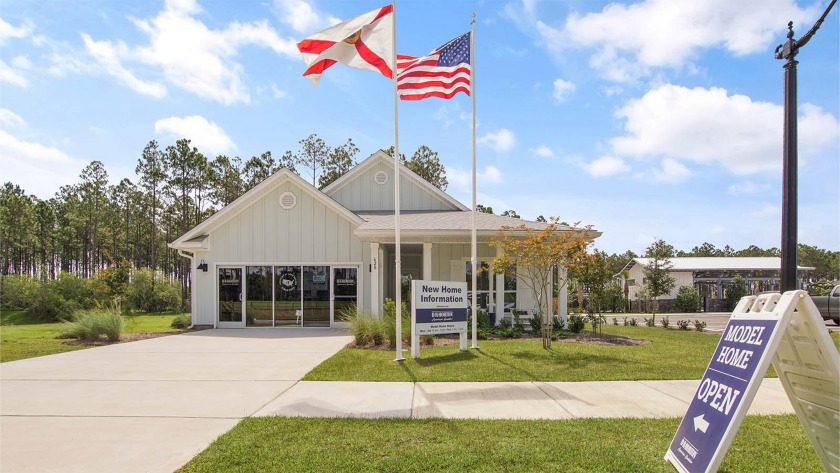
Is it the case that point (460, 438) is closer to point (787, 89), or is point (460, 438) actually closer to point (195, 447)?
point (195, 447)

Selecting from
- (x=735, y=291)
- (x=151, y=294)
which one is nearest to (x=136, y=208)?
(x=151, y=294)

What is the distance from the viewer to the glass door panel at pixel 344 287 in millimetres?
18281

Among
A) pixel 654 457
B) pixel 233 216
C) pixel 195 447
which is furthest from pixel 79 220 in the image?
pixel 654 457

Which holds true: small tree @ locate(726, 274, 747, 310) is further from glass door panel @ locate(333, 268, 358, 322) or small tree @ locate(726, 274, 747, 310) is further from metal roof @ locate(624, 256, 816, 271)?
glass door panel @ locate(333, 268, 358, 322)

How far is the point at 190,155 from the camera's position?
37000 millimetres

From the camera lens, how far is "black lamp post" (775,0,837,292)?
19.3 feet

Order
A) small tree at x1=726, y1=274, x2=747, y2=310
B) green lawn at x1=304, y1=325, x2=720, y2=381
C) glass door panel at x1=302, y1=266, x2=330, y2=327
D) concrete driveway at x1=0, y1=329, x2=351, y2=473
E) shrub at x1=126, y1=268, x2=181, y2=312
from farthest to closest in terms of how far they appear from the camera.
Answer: small tree at x1=726, y1=274, x2=747, y2=310
shrub at x1=126, y1=268, x2=181, y2=312
glass door panel at x1=302, y1=266, x2=330, y2=327
green lawn at x1=304, y1=325, x2=720, y2=381
concrete driveway at x1=0, y1=329, x2=351, y2=473

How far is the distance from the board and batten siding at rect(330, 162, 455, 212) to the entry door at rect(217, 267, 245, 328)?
18.7 ft

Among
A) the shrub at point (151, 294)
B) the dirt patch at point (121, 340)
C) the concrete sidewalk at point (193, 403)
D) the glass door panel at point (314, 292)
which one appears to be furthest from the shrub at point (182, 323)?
the shrub at point (151, 294)

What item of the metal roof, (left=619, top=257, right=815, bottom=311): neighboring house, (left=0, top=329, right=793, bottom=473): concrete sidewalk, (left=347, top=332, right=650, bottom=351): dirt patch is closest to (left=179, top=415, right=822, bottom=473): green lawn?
(left=0, top=329, right=793, bottom=473): concrete sidewalk

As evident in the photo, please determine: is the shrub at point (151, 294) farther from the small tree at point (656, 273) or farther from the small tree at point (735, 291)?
the small tree at point (735, 291)

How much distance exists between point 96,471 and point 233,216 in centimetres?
1483

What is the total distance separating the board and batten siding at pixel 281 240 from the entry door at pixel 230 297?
249mm

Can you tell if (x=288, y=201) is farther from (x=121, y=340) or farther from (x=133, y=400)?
(x=133, y=400)
